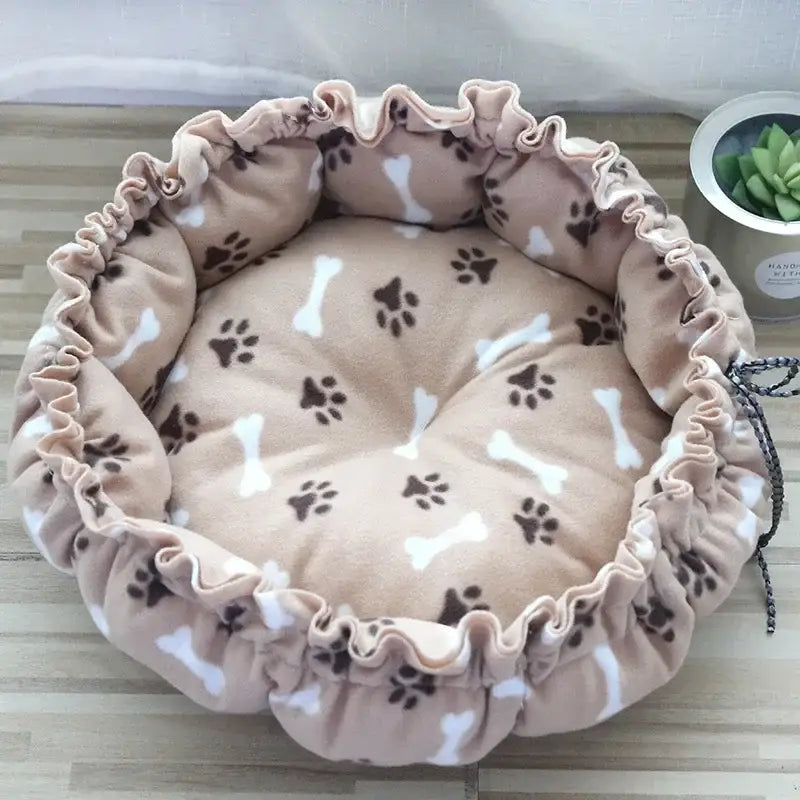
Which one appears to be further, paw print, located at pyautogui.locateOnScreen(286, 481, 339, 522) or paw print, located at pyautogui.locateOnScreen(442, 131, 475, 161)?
paw print, located at pyautogui.locateOnScreen(442, 131, 475, 161)

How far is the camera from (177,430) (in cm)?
121

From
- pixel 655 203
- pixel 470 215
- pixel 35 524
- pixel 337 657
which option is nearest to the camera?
pixel 337 657

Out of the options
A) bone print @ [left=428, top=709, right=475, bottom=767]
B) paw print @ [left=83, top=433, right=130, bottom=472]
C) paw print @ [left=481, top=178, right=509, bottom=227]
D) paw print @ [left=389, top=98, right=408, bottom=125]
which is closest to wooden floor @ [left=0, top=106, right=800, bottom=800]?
bone print @ [left=428, top=709, right=475, bottom=767]

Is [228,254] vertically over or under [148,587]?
over

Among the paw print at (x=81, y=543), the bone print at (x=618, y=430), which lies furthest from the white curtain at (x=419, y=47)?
the paw print at (x=81, y=543)

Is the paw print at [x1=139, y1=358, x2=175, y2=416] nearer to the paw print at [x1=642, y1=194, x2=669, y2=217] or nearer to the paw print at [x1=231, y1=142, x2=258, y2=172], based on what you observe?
the paw print at [x1=231, y1=142, x2=258, y2=172]

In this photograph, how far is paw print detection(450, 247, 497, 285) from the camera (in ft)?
4.22

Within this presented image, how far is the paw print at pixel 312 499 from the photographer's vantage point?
1141mm

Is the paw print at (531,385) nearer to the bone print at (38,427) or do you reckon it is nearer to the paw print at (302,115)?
the paw print at (302,115)

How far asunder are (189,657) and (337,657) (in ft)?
0.43

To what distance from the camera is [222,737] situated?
3.78ft

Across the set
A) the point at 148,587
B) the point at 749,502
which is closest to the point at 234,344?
the point at 148,587

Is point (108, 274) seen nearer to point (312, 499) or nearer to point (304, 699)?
point (312, 499)

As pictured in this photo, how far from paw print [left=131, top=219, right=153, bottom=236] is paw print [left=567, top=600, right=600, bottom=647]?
1.84ft
